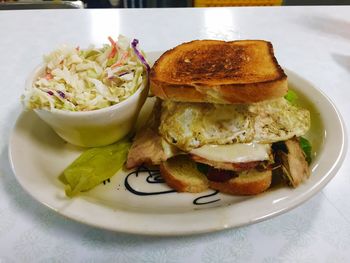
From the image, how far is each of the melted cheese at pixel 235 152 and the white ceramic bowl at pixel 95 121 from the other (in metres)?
0.25

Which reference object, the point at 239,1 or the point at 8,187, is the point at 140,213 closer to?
the point at 8,187

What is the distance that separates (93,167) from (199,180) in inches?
12.4

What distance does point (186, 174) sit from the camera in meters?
1.04

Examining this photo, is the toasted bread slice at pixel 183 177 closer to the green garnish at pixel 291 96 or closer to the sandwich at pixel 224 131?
the sandwich at pixel 224 131

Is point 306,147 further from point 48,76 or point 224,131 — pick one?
point 48,76

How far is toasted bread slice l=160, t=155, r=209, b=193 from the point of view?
1.02 meters

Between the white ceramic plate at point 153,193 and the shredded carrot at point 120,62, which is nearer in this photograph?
the white ceramic plate at point 153,193

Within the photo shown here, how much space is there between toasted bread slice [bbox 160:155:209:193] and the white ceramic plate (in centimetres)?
2

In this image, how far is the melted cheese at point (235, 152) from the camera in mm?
1004

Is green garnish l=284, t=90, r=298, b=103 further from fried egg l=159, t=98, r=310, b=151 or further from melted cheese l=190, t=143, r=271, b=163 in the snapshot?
melted cheese l=190, t=143, r=271, b=163

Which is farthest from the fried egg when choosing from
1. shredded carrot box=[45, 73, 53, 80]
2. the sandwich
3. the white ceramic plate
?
shredded carrot box=[45, 73, 53, 80]

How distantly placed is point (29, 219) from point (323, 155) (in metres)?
0.82

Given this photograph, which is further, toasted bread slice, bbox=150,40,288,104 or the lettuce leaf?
the lettuce leaf

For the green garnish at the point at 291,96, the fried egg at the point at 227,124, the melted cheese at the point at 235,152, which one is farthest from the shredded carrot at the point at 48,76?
the green garnish at the point at 291,96
